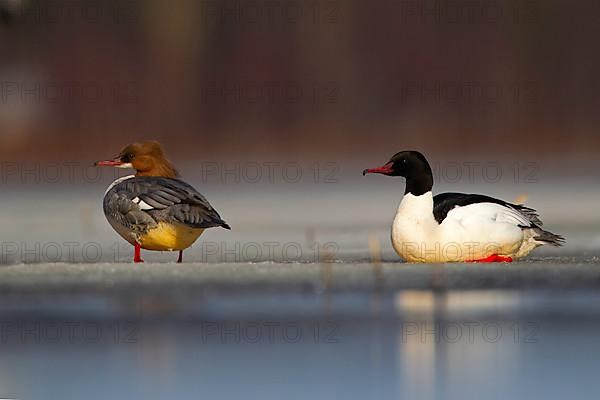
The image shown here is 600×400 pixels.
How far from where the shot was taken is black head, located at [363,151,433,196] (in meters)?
9.68

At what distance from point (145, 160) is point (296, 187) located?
626 centimetres

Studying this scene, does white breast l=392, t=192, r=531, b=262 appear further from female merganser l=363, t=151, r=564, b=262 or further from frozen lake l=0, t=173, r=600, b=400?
frozen lake l=0, t=173, r=600, b=400

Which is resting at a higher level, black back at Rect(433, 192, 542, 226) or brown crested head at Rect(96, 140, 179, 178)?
brown crested head at Rect(96, 140, 179, 178)

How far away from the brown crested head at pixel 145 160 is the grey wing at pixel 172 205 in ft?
2.03

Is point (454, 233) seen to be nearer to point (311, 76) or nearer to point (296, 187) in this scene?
point (296, 187)

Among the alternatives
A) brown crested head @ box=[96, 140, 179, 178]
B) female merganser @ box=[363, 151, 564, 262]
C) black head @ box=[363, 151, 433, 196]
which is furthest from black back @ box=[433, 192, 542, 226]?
brown crested head @ box=[96, 140, 179, 178]

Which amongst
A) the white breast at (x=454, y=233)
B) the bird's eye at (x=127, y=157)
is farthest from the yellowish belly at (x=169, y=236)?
the white breast at (x=454, y=233)

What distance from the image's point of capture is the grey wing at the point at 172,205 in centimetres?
956

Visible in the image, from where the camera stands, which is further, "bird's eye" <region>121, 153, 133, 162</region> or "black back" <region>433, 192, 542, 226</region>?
"bird's eye" <region>121, 153, 133, 162</region>

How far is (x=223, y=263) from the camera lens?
30.8 ft

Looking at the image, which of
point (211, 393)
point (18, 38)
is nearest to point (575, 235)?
point (211, 393)

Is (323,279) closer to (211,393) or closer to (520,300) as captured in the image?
(520,300)

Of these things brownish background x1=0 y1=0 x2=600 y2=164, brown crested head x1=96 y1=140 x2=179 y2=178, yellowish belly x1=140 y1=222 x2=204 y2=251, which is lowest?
yellowish belly x1=140 y1=222 x2=204 y2=251

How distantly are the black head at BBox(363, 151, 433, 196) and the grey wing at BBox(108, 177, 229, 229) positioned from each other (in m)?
1.02
